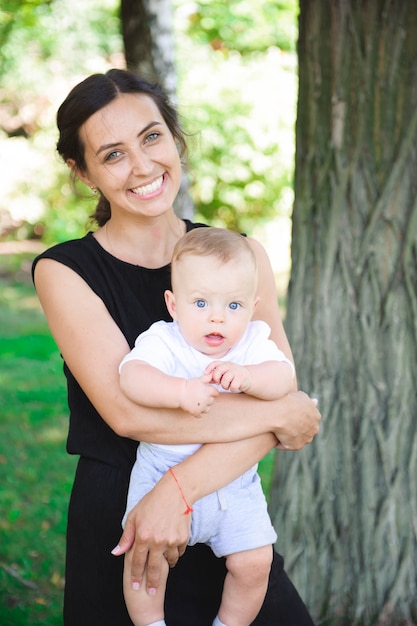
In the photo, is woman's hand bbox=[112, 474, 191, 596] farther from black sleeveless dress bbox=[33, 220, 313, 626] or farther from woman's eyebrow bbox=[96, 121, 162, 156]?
woman's eyebrow bbox=[96, 121, 162, 156]

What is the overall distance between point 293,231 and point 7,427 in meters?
3.55

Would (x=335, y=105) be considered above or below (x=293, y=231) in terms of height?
above

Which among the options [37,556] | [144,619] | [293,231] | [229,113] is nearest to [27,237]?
[229,113]

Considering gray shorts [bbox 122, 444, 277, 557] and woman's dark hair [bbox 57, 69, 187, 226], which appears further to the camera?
woman's dark hair [bbox 57, 69, 187, 226]

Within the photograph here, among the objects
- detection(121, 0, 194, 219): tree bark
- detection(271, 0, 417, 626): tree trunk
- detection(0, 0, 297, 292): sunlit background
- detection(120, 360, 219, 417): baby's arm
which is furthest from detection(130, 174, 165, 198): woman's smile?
Answer: detection(0, 0, 297, 292): sunlit background

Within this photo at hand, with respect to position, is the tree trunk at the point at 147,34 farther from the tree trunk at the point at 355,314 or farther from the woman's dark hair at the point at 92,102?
the woman's dark hair at the point at 92,102

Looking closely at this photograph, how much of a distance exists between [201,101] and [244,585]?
33.5 ft

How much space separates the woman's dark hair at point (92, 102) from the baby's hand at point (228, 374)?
829 millimetres

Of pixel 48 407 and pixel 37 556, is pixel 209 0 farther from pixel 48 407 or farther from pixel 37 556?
pixel 37 556

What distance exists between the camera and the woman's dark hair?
2.46 m

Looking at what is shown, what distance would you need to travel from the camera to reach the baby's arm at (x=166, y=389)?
2055mm

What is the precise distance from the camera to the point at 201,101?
1179cm

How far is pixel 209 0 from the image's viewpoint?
1297 cm

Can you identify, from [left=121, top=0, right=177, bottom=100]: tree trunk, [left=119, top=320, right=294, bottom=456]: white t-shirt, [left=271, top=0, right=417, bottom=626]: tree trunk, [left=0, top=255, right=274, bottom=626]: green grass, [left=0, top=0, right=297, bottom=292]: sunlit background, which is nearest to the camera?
[left=119, top=320, right=294, bottom=456]: white t-shirt
